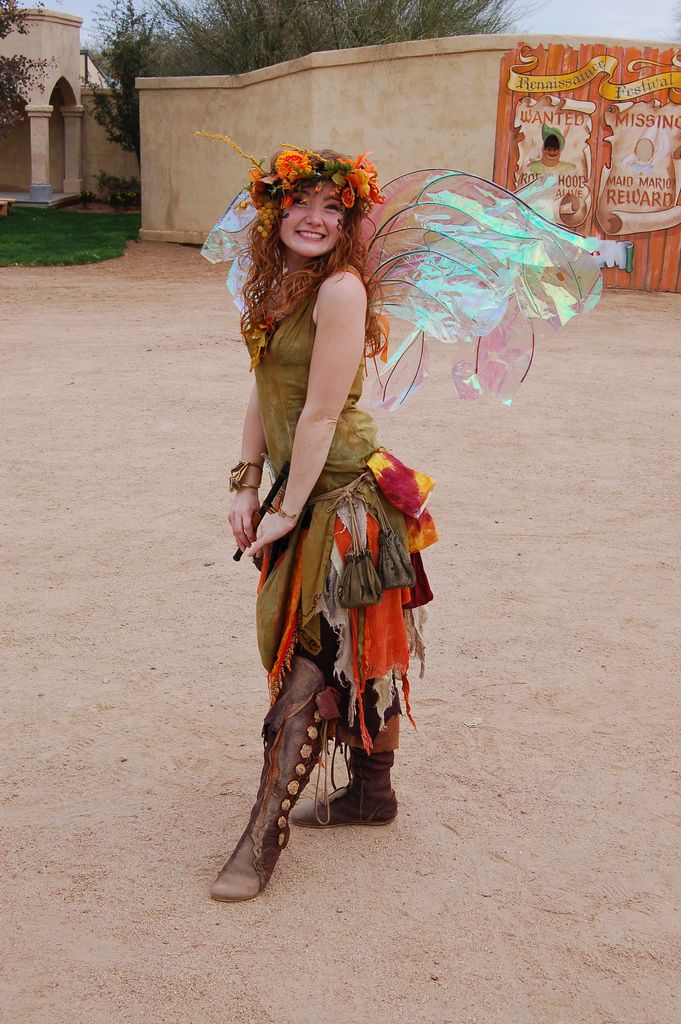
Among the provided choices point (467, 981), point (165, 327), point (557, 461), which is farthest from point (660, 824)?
point (165, 327)

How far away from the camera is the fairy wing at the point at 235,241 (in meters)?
2.97

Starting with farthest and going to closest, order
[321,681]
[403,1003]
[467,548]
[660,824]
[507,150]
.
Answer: [507,150]
[467,548]
[660,824]
[321,681]
[403,1003]

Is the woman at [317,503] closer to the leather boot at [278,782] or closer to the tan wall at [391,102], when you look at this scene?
the leather boot at [278,782]

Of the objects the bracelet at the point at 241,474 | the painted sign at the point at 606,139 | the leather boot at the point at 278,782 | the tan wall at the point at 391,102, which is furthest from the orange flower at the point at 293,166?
the tan wall at the point at 391,102

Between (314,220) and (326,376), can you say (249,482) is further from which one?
(314,220)

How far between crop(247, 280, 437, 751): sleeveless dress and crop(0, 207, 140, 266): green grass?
13.0 meters

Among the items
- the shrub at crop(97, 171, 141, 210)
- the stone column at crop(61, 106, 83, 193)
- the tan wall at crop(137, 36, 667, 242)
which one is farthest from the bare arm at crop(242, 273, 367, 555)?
the stone column at crop(61, 106, 83, 193)

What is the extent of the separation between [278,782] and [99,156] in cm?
2424

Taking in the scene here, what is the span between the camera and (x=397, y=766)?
132 inches

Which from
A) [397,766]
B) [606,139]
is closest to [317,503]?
[397,766]

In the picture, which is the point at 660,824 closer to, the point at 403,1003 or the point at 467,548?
the point at 403,1003

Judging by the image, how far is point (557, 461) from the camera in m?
6.40

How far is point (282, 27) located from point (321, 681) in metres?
17.1

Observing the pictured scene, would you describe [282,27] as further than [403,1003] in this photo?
Yes
